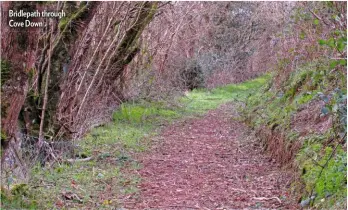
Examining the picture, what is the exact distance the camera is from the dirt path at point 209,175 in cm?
589

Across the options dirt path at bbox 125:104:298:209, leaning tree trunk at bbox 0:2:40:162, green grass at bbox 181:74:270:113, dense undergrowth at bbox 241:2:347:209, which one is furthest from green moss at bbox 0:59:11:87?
green grass at bbox 181:74:270:113

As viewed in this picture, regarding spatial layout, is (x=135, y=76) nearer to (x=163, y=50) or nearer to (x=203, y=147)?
(x=163, y=50)

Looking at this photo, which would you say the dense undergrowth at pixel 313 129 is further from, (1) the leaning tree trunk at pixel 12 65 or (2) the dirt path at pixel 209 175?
(1) the leaning tree trunk at pixel 12 65

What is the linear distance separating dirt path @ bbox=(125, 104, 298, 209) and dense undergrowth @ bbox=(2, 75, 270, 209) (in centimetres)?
30

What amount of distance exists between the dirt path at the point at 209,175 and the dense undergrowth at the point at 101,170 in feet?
0.97

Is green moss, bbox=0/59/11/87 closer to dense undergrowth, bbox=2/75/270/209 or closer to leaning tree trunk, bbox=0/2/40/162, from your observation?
leaning tree trunk, bbox=0/2/40/162

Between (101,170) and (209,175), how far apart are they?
63.5 inches

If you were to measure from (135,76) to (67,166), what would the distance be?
6.60 meters

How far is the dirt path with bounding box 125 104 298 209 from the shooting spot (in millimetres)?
5887

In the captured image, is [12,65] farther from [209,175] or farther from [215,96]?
[215,96]

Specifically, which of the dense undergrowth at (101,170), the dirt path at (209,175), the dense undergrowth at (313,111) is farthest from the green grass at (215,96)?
the dirt path at (209,175)

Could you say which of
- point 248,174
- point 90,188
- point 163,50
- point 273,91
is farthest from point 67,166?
point 163,50

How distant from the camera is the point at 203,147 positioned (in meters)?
9.64

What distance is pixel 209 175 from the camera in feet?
24.0
